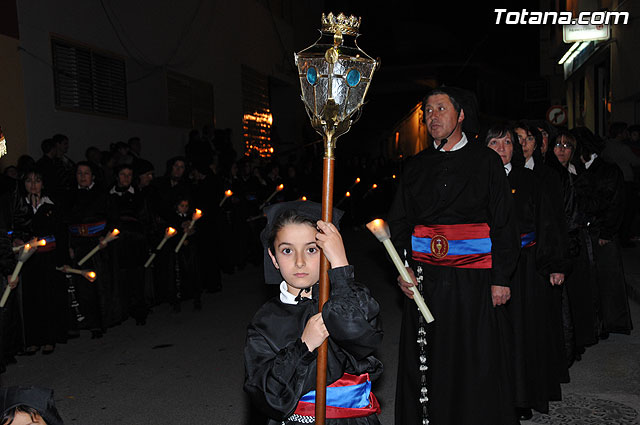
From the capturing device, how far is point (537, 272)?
5410 millimetres

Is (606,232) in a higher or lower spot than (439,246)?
lower

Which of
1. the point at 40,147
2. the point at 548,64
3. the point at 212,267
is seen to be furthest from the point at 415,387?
the point at 548,64

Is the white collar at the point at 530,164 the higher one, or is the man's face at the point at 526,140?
the man's face at the point at 526,140

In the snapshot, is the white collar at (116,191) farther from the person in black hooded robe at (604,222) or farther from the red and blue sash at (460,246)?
the red and blue sash at (460,246)

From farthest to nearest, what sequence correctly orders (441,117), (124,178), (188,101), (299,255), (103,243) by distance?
(188,101), (124,178), (103,243), (441,117), (299,255)

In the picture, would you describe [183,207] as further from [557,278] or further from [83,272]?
[557,278]

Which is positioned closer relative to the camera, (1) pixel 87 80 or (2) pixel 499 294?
(2) pixel 499 294

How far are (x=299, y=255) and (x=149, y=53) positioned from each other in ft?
45.8

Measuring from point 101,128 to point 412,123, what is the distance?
2703cm

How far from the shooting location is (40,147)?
11508 millimetres

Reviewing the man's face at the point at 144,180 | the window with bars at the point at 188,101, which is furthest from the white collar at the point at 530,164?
the window with bars at the point at 188,101

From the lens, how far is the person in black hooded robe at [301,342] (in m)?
2.45

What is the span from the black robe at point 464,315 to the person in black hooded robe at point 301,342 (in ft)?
5.19

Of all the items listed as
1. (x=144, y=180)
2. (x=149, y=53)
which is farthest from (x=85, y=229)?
(x=149, y=53)
